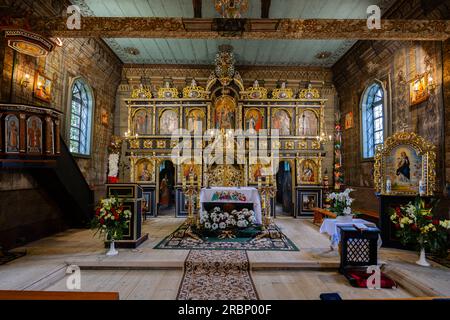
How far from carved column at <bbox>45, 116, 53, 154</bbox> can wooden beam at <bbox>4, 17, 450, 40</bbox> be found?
212 centimetres

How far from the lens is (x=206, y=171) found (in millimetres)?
10391

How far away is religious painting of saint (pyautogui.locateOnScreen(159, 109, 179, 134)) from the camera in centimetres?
1080

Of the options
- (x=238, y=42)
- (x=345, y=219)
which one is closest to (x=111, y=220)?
(x=345, y=219)

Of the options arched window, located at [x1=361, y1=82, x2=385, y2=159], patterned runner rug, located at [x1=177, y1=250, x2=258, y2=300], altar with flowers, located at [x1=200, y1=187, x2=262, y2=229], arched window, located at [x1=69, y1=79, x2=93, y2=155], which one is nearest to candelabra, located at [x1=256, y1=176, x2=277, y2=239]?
altar with flowers, located at [x1=200, y1=187, x2=262, y2=229]

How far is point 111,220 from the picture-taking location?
5.46 meters

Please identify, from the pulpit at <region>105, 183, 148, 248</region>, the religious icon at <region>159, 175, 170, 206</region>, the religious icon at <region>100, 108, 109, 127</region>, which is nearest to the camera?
the pulpit at <region>105, 183, 148, 248</region>

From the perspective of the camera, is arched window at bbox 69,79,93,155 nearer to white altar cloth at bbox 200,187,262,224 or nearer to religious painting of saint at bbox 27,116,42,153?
religious painting of saint at bbox 27,116,42,153

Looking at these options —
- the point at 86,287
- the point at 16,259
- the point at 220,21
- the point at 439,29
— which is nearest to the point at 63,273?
the point at 86,287

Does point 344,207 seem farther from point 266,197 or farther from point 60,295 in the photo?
point 60,295

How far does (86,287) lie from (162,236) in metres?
3.01

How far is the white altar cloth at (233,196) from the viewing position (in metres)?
7.54

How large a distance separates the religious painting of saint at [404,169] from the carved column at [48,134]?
8.68m

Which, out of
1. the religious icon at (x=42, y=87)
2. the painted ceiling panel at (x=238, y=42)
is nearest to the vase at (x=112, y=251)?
the religious icon at (x=42, y=87)

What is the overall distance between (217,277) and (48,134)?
5084 millimetres
